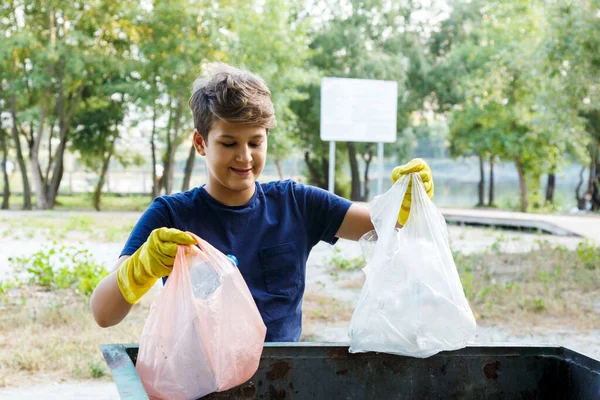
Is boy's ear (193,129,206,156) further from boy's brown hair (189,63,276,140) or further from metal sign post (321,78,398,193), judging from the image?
metal sign post (321,78,398,193)

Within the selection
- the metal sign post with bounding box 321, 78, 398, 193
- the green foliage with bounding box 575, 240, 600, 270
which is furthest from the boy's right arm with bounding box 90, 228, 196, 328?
the metal sign post with bounding box 321, 78, 398, 193

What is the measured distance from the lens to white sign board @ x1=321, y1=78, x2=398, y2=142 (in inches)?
420

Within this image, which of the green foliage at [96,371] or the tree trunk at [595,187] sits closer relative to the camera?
the green foliage at [96,371]

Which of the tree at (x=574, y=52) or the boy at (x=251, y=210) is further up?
the tree at (x=574, y=52)

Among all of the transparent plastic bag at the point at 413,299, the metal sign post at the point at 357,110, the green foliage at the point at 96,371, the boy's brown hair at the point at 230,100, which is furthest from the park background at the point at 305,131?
the metal sign post at the point at 357,110

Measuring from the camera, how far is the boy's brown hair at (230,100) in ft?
6.59

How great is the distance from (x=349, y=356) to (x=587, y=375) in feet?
1.99

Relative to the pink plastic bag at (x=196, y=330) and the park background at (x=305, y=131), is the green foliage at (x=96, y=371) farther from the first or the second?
the pink plastic bag at (x=196, y=330)

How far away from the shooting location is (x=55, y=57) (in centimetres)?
1773

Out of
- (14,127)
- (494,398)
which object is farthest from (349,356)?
(14,127)

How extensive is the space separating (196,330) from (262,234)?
58 centimetres

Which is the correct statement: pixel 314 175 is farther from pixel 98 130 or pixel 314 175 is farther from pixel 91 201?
pixel 98 130

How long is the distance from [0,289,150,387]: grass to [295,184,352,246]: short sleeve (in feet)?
7.83

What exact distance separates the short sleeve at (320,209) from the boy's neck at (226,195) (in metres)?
0.19
